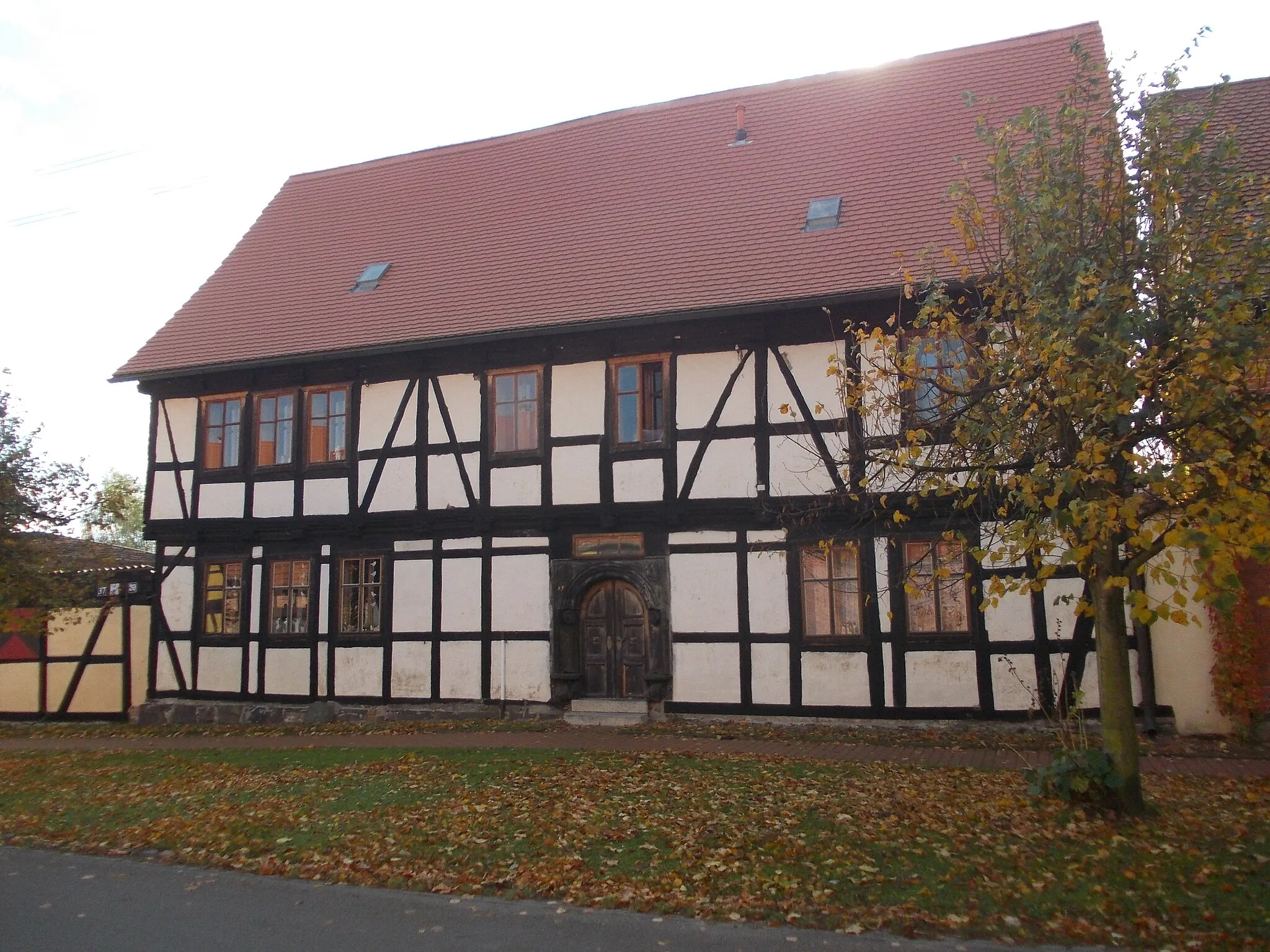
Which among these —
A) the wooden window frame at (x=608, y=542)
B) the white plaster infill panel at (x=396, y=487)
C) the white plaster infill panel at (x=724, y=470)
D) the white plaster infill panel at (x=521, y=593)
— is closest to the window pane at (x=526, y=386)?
the white plaster infill panel at (x=396, y=487)

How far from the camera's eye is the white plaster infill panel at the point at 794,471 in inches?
567

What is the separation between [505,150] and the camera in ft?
67.7

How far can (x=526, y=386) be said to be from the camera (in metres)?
16.2

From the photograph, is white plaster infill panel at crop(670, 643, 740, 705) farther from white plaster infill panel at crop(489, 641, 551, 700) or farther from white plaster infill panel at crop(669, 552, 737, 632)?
white plaster infill panel at crop(489, 641, 551, 700)

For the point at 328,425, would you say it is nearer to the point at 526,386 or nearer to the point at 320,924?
the point at 526,386

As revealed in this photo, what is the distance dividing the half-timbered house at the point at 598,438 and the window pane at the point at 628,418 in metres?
0.03

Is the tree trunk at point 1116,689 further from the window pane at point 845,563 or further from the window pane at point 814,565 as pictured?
the window pane at point 814,565

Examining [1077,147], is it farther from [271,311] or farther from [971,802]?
[271,311]

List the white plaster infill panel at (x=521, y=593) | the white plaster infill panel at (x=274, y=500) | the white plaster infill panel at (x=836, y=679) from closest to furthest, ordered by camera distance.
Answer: the white plaster infill panel at (x=836, y=679) → the white plaster infill panel at (x=521, y=593) → the white plaster infill panel at (x=274, y=500)

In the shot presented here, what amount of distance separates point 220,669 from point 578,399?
8.02 meters

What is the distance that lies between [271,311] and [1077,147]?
47.9 feet

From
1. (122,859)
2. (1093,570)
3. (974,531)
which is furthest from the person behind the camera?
(974,531)

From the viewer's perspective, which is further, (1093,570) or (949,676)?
(949,676)

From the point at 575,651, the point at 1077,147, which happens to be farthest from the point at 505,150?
the point at 1077,147
